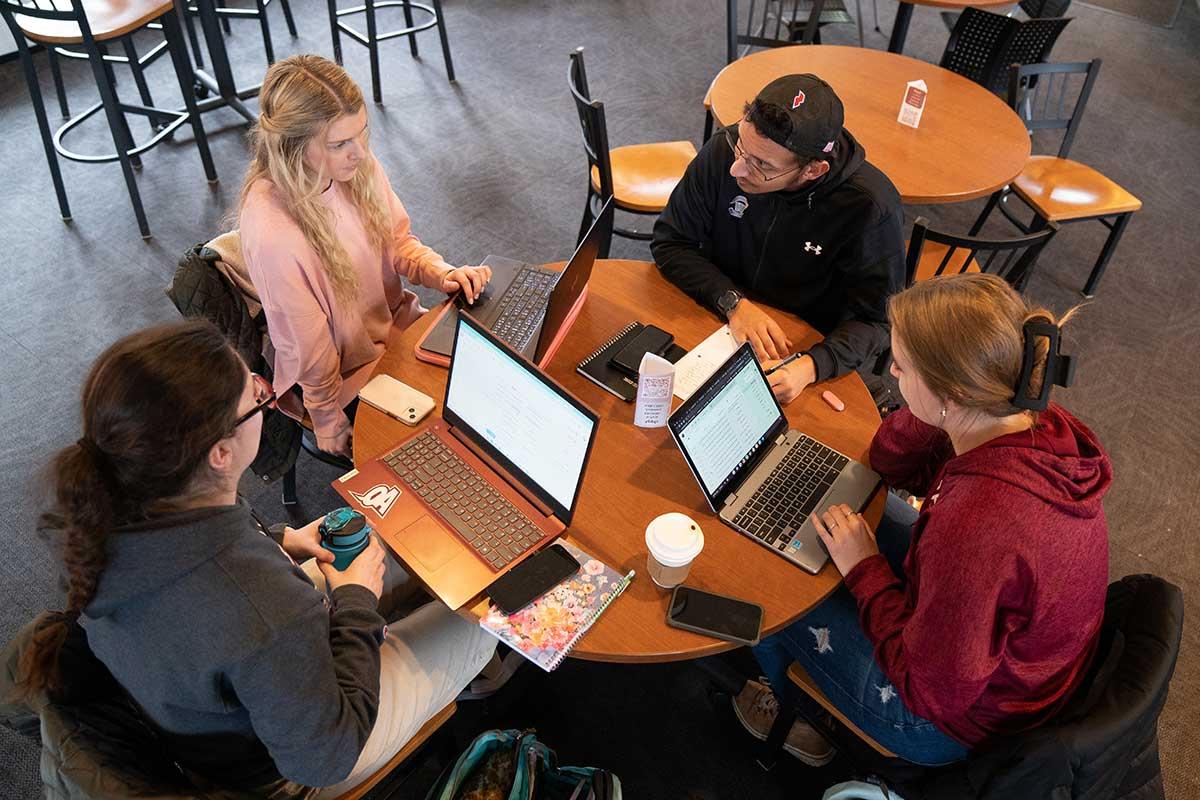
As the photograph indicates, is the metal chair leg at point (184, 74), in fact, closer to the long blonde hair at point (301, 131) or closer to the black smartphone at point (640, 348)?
the long blonde hair at point (301, 131)

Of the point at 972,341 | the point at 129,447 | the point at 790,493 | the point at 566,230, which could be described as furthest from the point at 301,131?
the point at 566,230

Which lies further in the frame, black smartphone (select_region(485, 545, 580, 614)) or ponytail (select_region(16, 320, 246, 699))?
black smartphone (select_region(485, 545, 580, 614))

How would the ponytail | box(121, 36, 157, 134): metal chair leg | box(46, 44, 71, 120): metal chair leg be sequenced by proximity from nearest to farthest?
the ponytail → box(121, 36, 157, 134): metal chair leg → box(46, 44, 71, 120): metal chair leg

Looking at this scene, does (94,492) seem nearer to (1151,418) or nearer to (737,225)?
(737,225)

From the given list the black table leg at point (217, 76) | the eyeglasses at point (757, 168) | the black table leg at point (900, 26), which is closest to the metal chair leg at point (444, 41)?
the black table leg at point (217, 76)

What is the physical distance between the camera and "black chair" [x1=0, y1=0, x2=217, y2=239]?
10.2 feet

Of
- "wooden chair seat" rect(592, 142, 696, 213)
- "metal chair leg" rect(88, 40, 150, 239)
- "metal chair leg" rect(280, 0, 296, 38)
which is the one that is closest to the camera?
"wooden chair seat" rect(592, 142, 696, 213)

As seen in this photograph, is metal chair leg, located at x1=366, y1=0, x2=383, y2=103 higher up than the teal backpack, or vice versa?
metal chair leg, located at x1=366, y1=0, x2=383, y2=103

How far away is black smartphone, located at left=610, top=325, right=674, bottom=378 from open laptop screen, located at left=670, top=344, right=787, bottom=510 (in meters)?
0.29

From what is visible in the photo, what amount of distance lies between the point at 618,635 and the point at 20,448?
2282mm

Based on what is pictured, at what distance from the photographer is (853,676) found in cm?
165

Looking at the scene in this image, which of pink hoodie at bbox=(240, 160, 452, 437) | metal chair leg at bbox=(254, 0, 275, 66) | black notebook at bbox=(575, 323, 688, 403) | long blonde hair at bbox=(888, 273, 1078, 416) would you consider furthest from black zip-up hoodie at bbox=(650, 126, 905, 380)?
metal chair leg at bbox=(254, 0, 275, 66)

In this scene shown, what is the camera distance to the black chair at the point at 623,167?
272 cm

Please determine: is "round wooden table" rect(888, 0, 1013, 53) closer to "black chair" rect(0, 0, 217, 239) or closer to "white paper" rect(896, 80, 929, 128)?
"white paper" rect(896, 80, 929, 128)
